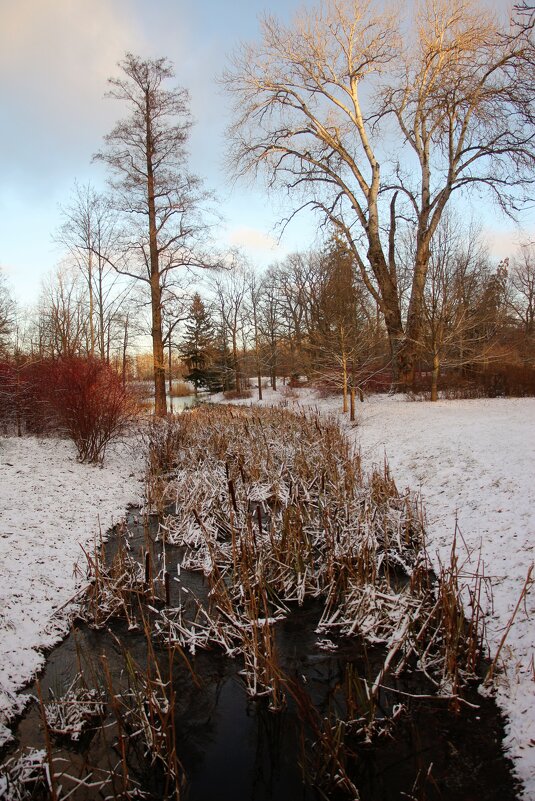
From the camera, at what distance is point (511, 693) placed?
2.84 meters

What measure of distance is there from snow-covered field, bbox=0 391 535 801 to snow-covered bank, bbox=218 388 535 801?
0.01 m

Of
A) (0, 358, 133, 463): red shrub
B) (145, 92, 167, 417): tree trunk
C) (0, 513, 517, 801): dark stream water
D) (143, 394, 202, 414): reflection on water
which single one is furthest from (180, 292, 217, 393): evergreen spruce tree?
(0, 513, 517, 801): dark stream water

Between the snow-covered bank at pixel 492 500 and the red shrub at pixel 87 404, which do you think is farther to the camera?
the red shrub at pixel 87 404

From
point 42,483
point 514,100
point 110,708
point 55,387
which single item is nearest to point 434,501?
point 110,708

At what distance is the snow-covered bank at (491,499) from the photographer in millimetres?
2854

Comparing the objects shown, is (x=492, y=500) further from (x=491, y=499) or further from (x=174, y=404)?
(x=174, y=404)

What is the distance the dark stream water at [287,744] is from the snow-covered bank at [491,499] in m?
0.24

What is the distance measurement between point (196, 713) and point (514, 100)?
58.2 feet

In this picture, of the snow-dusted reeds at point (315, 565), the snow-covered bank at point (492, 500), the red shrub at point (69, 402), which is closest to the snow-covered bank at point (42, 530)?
the red shrub at point (69, 402)

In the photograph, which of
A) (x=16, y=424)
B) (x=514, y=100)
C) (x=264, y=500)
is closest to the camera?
(x=264, y=500)

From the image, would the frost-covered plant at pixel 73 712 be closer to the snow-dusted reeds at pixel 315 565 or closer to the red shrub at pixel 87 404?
the snow-dusted reeds at pixel 315 565

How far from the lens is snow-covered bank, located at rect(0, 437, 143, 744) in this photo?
3.46 m

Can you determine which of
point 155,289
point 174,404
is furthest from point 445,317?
point 174,404

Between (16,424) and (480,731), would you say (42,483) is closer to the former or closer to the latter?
(16,424)
